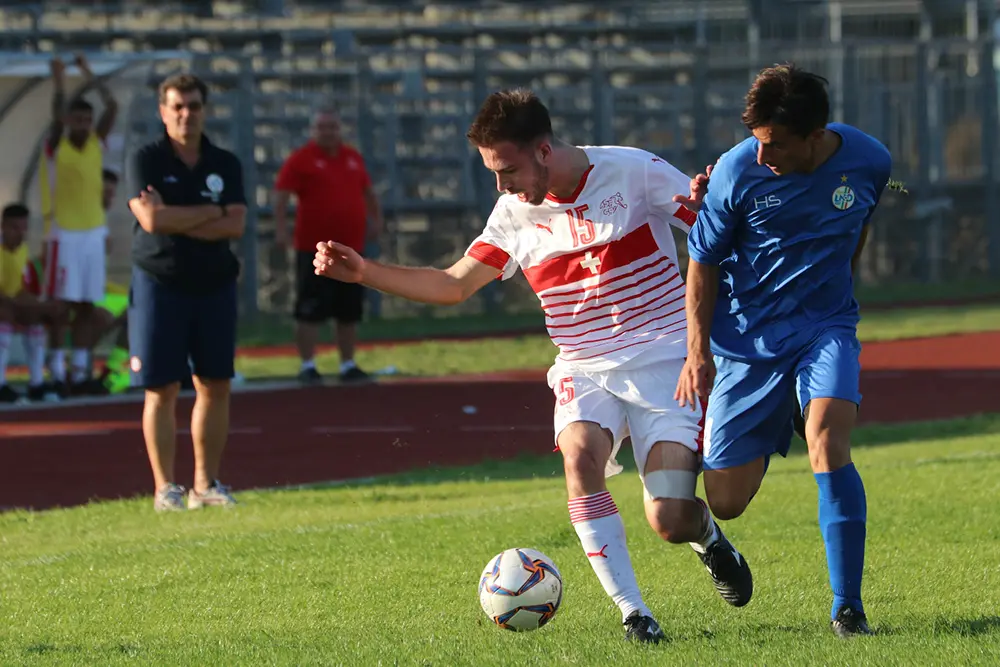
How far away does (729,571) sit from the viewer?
6246mm

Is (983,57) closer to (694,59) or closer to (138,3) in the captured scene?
(694,59)

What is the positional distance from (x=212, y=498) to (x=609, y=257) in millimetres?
4380

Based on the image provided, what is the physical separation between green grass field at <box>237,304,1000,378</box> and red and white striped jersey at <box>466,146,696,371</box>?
10858 millimetres

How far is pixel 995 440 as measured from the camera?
11906mm

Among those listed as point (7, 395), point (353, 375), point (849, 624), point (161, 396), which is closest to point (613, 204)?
point (849, 624)

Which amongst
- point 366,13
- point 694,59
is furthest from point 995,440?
point 366,13

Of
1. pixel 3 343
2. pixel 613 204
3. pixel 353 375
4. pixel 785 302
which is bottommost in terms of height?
pixel 353 375

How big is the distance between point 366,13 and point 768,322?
25.8m

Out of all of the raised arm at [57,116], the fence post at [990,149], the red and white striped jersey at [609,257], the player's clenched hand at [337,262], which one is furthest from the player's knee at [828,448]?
the fence post at [990,149]

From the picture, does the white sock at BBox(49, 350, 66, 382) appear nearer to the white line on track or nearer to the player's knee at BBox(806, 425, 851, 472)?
the white line on track

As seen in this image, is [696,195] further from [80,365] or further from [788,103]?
[80,365]

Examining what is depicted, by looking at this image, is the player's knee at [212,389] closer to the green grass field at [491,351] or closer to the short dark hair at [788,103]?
the short dark hair at [788,103]

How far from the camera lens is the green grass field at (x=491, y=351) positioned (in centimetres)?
→ 1764

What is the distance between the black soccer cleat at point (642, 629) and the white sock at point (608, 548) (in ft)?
0.08
